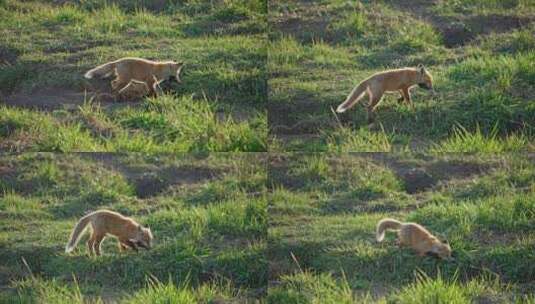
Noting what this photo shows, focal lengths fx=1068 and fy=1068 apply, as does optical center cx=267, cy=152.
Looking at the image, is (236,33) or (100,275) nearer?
(100,275)

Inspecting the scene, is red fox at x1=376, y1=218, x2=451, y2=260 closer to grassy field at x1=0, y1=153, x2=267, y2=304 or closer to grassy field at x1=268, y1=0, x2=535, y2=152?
grassy field at x1=268, y1=0, x2=535, y2=152

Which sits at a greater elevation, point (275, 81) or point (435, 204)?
point (275, 81)

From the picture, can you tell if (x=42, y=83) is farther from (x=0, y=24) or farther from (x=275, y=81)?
(x=275, y=81)

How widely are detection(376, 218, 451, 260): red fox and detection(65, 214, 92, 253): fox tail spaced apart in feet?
3.77

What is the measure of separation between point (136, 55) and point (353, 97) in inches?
35.8

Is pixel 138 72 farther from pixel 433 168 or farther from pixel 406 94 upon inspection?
pixel 433 168

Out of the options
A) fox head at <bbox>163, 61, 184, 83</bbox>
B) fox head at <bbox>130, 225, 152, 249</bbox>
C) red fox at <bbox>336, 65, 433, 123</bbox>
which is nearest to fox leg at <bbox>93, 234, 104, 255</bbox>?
fox head at <bbox>130, 225, 152, 249</bbox>

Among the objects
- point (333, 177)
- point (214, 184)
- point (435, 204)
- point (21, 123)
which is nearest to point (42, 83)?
point (21, 123)

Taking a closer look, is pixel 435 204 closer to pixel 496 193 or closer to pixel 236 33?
pixel 496 193

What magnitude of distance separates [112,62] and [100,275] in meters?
0.87

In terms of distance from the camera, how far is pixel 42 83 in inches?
171

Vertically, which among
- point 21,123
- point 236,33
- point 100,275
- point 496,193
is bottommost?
point 100,275

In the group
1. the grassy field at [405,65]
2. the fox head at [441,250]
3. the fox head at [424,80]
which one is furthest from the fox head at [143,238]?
the fox head at [424,80]

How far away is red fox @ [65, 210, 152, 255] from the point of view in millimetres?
4164
